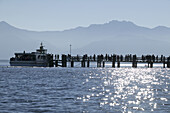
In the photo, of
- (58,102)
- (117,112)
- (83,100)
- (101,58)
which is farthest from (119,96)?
(101,58)

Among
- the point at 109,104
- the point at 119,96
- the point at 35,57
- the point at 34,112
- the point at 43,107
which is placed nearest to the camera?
the point at 34,112

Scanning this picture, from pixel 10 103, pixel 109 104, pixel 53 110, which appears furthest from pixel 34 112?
pixel 109 104

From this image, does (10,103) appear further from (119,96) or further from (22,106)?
(119,96)

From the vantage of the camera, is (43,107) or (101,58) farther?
(101,58)

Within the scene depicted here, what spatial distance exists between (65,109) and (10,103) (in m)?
5.16

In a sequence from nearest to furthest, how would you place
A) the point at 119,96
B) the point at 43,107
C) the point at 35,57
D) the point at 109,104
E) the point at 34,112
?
the point at 34,112 → the point at 43,107 → the point at 109,104 → the point at 119,96 → the point at 35,57

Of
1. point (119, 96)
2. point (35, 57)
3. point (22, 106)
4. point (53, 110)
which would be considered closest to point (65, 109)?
point (53, 110)

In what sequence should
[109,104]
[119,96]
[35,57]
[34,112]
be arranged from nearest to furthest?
[34,112], [109,104], [119,96], [35,57]

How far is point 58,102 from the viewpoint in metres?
35.3

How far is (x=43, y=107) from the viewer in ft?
106

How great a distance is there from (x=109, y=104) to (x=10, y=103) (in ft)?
25.7

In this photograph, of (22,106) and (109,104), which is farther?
(109,104)

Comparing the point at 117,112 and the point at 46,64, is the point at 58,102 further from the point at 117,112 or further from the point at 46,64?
the point at 46,64

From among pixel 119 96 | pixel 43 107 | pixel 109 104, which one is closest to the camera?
pixel 43 107
